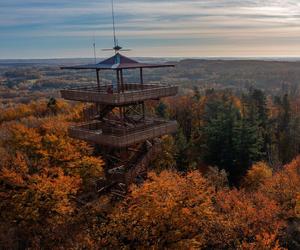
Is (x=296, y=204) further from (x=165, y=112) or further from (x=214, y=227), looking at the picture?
(x=165, y=112)

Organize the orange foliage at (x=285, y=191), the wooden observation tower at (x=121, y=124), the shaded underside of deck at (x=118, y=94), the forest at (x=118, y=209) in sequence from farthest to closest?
the orange foliage at (x=285, y=191), the wooden observation tower at (x=121, y=124), the shaded underside of deck at (x=118, y=94), the forest at (x=118, y=209)

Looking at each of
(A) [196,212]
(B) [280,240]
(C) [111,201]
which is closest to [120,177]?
(C) [111,201]

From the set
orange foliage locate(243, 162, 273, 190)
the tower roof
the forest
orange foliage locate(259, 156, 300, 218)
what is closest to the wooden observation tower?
the tower roof

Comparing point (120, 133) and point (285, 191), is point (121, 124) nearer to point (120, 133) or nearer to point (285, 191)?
point (120, 133)

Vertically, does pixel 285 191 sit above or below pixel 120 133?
below

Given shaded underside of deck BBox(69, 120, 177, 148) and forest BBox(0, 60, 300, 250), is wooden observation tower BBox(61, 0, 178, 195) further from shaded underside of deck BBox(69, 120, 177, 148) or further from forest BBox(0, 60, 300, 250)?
forest BBox(0, 60, 300, 250)

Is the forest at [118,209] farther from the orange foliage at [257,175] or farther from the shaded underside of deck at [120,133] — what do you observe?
the orange foliage at [257,175]

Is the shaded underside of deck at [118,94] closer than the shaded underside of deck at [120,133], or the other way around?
the shaded underside of deck at [118,94]

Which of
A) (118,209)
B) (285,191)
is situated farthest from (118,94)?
(285,191)

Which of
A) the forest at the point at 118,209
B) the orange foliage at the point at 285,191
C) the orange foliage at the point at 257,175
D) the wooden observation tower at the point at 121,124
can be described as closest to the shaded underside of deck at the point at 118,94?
the wooden observation tower at the point at 121,124
